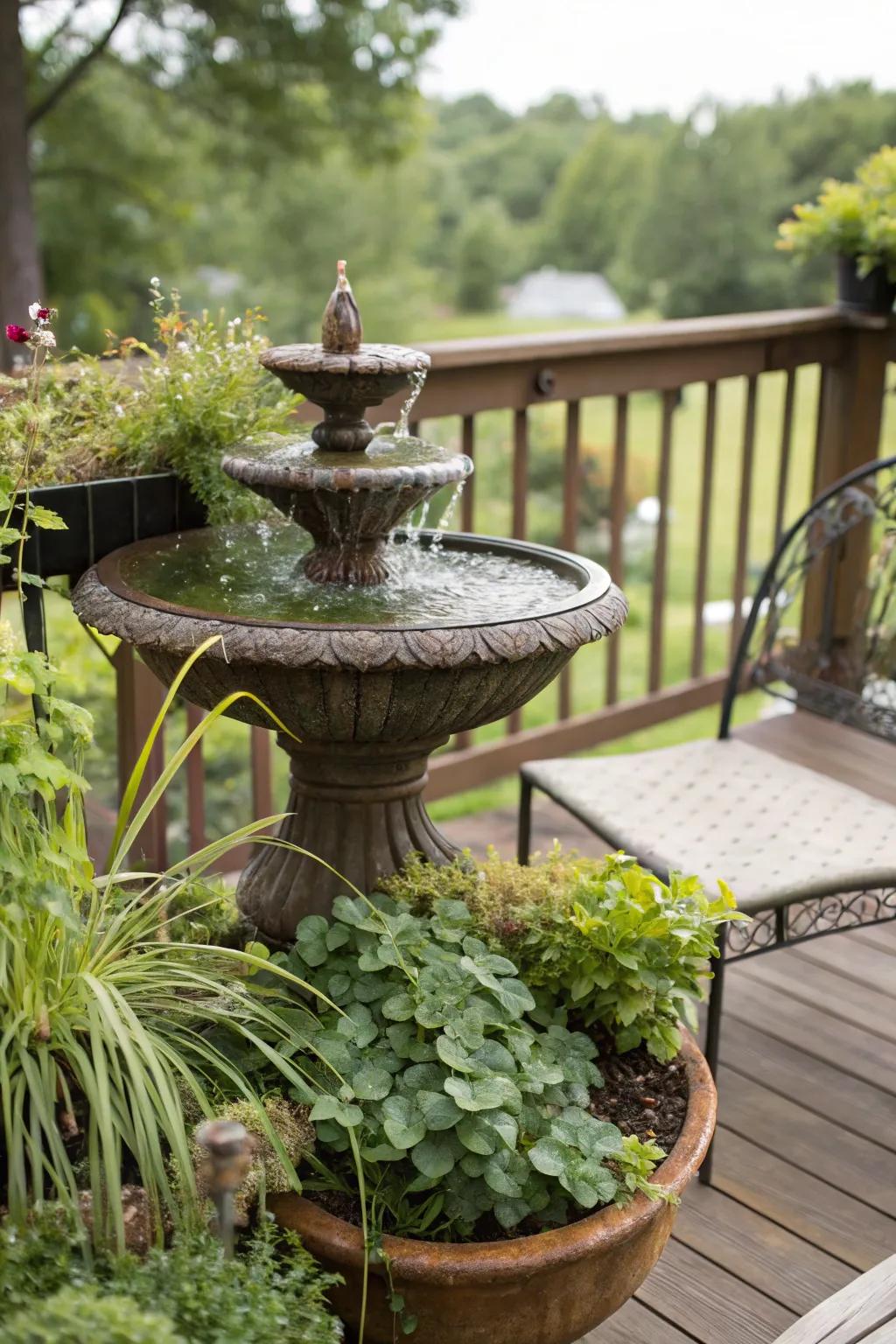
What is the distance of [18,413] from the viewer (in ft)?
5.52

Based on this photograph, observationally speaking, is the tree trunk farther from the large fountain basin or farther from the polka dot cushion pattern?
the large fountain basin

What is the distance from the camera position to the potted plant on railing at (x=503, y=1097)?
4.88 ft

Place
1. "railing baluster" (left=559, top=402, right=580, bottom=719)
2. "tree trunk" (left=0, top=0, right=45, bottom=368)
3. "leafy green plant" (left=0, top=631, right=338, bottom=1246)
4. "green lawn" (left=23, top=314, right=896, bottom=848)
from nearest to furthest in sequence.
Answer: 1. "leafy green plant" (left=0, top=631, right=338, bottom=1246)
2. "railing baluster" (left=559, top=402, right=580, bottom=719)
3. "green lawn" (left=23, top=314, right=896, bottom=848)
4. "tree trunk" (left=0, top=0, right=45, bottom=368)

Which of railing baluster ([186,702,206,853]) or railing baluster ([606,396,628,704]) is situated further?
railing baluster ([606,396,628,704])

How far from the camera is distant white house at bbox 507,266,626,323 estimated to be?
12.1 meters

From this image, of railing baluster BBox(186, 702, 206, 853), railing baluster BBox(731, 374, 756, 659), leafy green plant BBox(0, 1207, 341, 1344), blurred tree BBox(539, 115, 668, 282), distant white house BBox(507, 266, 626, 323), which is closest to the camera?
leafy green plant BBox(0, 1207, 341, 1344)

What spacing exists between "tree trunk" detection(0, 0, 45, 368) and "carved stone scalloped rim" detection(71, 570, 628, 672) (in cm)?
693

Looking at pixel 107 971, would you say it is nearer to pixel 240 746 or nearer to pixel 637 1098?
pixel 637 1098

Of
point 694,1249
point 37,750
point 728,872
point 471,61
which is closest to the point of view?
point 37,750

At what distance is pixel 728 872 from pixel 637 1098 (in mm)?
439

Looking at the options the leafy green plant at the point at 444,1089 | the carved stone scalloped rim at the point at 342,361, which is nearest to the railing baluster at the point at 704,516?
the carved stone scalloped rim at the point at 342,361

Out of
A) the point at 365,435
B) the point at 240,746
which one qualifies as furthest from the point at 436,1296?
the point at 240,746

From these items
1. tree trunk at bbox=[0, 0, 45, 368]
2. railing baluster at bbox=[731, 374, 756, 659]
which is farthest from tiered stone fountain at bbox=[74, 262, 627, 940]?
tree trunk at bbox=[0, 0, 45, 368]

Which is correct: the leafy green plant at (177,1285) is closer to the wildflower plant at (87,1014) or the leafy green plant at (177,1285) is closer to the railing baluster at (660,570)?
the wildflower plant at (87,1014)
